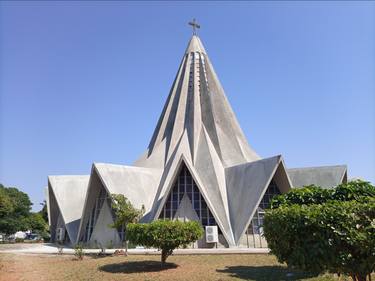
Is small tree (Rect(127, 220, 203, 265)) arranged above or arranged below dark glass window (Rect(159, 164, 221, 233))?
below

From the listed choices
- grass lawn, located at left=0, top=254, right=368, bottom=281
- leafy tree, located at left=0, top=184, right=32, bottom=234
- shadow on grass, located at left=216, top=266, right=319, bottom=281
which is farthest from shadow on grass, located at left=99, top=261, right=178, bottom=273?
leafy tree, located at left=0, top=184, right=32, bottom=234

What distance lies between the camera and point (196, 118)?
36.1 meters

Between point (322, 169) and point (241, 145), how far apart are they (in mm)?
8776

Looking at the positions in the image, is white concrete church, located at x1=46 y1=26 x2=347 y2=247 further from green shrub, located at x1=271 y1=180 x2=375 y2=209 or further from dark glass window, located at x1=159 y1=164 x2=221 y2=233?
green shrub, located at x1=271 y1=180 x2=375 y2=209

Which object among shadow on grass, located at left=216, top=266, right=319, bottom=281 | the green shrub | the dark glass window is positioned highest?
the dark glass window

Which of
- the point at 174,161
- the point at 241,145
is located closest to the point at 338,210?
the point at 174,161

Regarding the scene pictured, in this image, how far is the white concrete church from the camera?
85.6ft

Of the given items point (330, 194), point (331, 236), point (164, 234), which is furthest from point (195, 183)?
point (331, 236)

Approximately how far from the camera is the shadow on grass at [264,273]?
13.2 m

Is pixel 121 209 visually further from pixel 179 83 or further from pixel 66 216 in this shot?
pixel 179 83

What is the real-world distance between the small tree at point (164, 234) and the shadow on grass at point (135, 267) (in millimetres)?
805

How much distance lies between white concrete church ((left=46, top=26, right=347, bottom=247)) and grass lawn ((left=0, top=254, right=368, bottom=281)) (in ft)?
22.7

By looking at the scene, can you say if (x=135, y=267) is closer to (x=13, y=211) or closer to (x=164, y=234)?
(x=164, y=234)

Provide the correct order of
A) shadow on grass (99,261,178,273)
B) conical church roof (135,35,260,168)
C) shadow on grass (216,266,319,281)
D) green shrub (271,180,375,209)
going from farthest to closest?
conical church roof (135,35,260,168) < shadow on grass (99,261,178,273) < shadow on grass (216,266,319,281) < green shrub (271,180,375,209)
